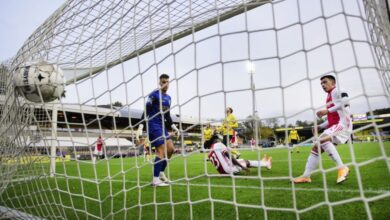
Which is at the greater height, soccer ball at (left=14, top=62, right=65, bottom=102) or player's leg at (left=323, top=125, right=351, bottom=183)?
soccer ball at (left=14, top=62, right=65, bottom=102)

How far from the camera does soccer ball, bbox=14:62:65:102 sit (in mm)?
2533

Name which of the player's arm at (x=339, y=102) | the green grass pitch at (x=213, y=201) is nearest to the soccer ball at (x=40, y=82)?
the green grass pitch at (x=213, y=201)

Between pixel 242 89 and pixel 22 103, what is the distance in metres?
2.09

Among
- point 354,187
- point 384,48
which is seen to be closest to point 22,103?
point 384,48

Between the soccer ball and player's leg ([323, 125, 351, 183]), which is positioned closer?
the soccer ball

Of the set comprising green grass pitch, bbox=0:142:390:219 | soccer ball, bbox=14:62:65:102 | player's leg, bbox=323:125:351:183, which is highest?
soccer ball, bbox=14:62:65:102

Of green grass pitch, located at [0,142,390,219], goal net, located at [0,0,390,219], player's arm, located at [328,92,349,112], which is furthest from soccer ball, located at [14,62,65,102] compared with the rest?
player's arm, located at [328,92,349,112]

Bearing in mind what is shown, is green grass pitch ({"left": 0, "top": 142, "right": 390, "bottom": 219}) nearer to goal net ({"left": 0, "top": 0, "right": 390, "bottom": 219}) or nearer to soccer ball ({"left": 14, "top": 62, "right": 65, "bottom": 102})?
goal net ({"left": 0, "top": 0, "right": 390, "bottom": 219})

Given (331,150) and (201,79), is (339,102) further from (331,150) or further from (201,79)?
(331,150)

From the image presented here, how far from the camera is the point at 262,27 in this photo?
197 centimetres

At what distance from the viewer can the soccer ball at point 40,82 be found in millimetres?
2533

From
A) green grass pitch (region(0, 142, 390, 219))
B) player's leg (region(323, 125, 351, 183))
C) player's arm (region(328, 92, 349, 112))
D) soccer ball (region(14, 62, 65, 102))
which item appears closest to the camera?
player's arm (region(328, 92, 349, 112))

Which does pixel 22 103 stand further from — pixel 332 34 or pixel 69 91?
pixel 332 34

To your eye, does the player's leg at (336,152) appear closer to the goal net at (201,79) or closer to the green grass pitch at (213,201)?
the green grass pitch at (213,201)
